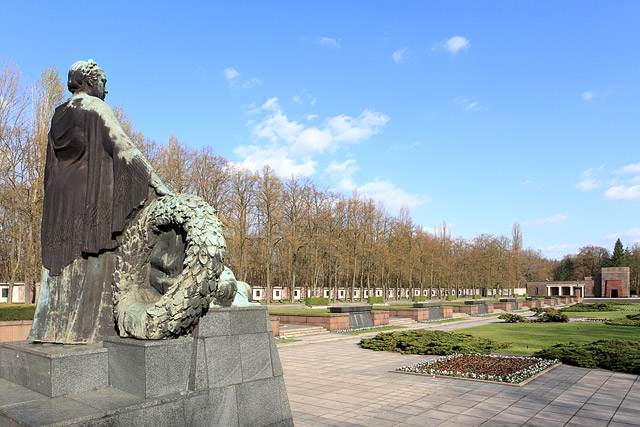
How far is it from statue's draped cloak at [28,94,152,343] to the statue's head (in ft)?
0.83

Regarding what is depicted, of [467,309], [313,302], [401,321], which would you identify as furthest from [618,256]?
[401,321]

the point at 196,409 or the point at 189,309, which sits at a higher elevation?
the point at 189,309

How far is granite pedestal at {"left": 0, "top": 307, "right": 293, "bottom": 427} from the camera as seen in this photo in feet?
11.7

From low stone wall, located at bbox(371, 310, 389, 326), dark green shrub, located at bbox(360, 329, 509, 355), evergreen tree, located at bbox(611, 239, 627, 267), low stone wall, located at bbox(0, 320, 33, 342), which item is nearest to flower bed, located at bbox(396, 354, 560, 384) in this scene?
dark green shrub, located at bbox(360, 329, 509, 355)

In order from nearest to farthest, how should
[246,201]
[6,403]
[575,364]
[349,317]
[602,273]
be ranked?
[6,403] < [575,364] < [349,317] < [246,201] < [602,273]

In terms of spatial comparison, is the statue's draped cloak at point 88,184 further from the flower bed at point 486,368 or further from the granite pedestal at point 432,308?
the granite pedestal at point 432,308

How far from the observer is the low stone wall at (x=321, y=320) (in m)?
19.6

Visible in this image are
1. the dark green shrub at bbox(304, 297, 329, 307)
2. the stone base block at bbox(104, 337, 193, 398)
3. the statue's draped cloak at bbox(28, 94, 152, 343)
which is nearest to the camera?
the stone base block at bbox(104, 337, 193, 398)

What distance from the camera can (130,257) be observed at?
14.8 feet

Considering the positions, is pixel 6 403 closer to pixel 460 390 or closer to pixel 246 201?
pixel 460 390

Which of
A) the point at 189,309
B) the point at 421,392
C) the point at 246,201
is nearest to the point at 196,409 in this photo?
the point at 189,309

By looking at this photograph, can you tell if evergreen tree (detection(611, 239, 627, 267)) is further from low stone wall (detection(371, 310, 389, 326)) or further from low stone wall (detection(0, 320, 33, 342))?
low stone wall (detection(0, 320, 33, 342))

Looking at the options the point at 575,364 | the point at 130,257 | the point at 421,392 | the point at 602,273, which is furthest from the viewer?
the point at 602,273

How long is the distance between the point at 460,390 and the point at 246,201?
33.9 metres
